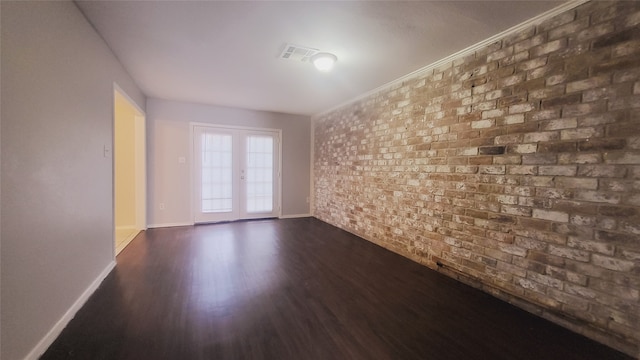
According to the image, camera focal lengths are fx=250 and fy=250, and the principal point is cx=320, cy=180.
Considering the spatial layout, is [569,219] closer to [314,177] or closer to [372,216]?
[372,216]

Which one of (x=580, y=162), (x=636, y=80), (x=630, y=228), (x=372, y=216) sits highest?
(x=636, y=80)

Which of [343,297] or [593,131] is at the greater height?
[593,131]

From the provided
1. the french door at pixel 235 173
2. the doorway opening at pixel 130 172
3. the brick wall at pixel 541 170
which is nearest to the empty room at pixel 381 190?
the brick wall at pixel 541 170

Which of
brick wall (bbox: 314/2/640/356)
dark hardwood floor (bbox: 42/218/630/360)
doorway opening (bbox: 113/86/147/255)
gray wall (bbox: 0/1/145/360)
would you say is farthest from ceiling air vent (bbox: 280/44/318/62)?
doorway opening (bbox: 113/86/147/255)

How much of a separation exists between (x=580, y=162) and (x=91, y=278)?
4055mm

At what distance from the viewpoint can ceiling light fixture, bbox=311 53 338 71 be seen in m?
2.66

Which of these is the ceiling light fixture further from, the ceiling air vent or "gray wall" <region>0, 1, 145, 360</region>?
"gray wall" <region>0, 1, 145, 360</region>

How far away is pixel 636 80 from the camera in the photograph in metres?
1.54

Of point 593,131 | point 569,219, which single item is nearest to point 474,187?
point 569,219

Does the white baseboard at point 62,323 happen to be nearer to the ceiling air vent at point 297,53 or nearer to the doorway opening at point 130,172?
the doorway opening at point 130,172

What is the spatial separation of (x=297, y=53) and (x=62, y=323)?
2.96 m

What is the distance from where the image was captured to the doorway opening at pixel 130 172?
4.43m

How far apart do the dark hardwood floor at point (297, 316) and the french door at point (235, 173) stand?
80.3 inches

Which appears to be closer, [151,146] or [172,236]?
[172,236]
